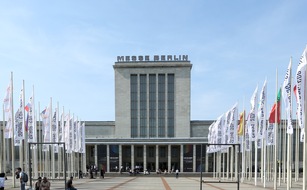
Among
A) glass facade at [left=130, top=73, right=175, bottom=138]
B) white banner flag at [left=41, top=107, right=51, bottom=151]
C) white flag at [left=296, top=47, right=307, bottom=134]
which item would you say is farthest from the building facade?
white flag at [left=296, top=47, right=307, bottom=134]

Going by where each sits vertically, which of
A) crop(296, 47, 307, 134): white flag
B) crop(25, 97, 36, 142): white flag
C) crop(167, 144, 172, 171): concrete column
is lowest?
crop(167, 144, 172, 171): concrete column

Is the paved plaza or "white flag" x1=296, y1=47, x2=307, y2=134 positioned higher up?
"white flag" x1=296, y1=47, x2=307, y2=134

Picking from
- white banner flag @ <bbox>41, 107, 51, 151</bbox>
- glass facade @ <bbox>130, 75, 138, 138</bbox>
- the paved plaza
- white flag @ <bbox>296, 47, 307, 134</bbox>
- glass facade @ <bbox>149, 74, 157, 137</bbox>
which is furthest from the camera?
glass facade @ <bbox>130, 75, 138, 138</bbox>

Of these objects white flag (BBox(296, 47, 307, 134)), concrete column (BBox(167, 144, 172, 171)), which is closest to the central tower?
concrete column (BBox(167, 144, 172, 171))

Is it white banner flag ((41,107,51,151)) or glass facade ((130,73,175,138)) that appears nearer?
white banner flag ((41,107,51,151))

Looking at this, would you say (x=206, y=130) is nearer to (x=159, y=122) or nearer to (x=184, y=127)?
(x=184, y=127)

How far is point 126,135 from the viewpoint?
320 feet

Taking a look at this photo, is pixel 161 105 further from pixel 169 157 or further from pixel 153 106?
pixel 169 157

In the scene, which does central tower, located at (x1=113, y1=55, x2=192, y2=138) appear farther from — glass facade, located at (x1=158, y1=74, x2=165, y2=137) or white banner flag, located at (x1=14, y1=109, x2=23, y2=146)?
white banner flag, located at (x1=14, y1=109, x2=23, y2=146)

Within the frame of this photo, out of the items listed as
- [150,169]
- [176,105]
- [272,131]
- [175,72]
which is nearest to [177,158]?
[150,169]

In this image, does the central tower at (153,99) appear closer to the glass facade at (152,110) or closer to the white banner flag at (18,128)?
the glass facade at (152,110)

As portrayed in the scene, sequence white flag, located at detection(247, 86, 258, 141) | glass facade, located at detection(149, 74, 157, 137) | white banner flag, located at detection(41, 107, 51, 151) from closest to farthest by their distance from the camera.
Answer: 1. white flag, located at detection(247, 86, 258, 141)
2. white banner flag, located at detection(41, 107, 51, 151)
3. glass facade, located at detection(149, 74, 157, 137)

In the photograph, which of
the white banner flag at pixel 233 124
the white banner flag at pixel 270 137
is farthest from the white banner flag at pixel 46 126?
the white banner flag at pixel 270 137

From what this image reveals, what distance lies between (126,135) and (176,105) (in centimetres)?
1476
